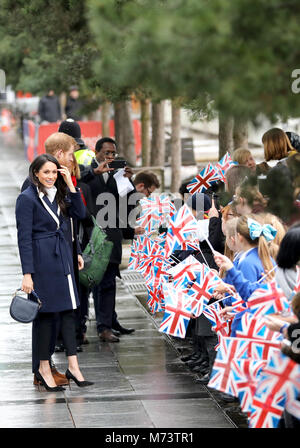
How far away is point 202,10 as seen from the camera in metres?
4.20

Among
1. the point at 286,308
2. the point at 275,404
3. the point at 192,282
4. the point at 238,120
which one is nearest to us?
the point at 238,120

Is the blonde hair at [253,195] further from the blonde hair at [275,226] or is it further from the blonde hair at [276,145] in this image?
the blonde hair at [276,145]

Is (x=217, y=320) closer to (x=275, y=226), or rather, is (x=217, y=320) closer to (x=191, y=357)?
(x=275, y=226)

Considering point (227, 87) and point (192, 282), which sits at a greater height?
point (227, 87)

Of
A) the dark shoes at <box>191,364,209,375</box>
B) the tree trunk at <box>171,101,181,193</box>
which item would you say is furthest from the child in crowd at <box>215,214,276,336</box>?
the tree trunk at <box>171,101,181,193</box>

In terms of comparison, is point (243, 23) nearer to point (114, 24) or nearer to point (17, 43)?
point (114, 24)

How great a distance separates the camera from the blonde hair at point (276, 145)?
8.52 m

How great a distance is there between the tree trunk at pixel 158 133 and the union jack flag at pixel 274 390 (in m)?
14.3

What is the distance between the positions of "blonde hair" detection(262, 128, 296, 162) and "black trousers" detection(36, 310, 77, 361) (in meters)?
2.16

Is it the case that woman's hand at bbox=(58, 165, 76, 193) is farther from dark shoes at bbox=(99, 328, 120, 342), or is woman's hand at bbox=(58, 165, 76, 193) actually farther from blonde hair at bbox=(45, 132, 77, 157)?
dark shoes at bbox=(99, 328, 120, 342)

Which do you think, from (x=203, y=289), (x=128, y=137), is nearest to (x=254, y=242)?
(x=203, y=289)

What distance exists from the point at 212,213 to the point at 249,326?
7.63 ft

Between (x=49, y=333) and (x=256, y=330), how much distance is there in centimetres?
246

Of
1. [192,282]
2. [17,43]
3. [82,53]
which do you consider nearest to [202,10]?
[192,282]
